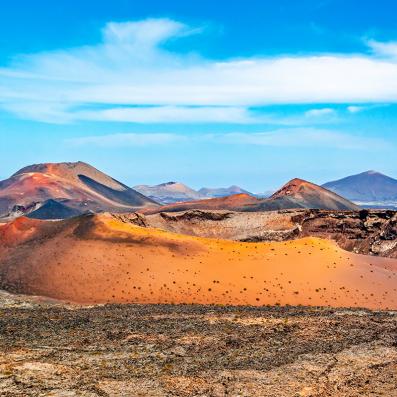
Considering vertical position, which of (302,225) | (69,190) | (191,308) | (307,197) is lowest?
(191,308)

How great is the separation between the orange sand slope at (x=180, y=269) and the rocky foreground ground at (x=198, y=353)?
518 centimetres

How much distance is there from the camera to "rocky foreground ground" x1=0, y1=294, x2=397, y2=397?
15.4 metres

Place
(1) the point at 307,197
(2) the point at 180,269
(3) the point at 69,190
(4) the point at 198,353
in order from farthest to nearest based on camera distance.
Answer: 1. (3) the point at 69,190
2. (1) the point at 307,197
3. (2) the point at 180,269
4. (4) the point at 198,353

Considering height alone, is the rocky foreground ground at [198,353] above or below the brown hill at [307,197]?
below

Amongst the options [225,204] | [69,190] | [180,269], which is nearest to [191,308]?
[180,269]

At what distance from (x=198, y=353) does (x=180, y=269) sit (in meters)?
15.8

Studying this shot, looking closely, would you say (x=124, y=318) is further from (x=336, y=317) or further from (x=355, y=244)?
(x=355, y=244)

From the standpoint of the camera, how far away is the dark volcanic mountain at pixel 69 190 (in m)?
151

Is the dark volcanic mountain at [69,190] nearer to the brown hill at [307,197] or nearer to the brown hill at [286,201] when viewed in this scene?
the brown hill at [286,201]

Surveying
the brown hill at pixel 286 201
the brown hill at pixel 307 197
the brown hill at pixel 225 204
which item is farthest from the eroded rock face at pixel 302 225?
the brown hill at pixel 225 204

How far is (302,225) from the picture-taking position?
215ft

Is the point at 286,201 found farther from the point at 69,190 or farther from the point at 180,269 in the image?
the point at 180,269

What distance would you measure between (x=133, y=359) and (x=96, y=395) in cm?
348

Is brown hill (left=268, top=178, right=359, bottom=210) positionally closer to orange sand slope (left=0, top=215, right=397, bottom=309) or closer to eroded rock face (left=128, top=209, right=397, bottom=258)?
eroded rock face (left=128, top=209, right=397, bottom=258)
